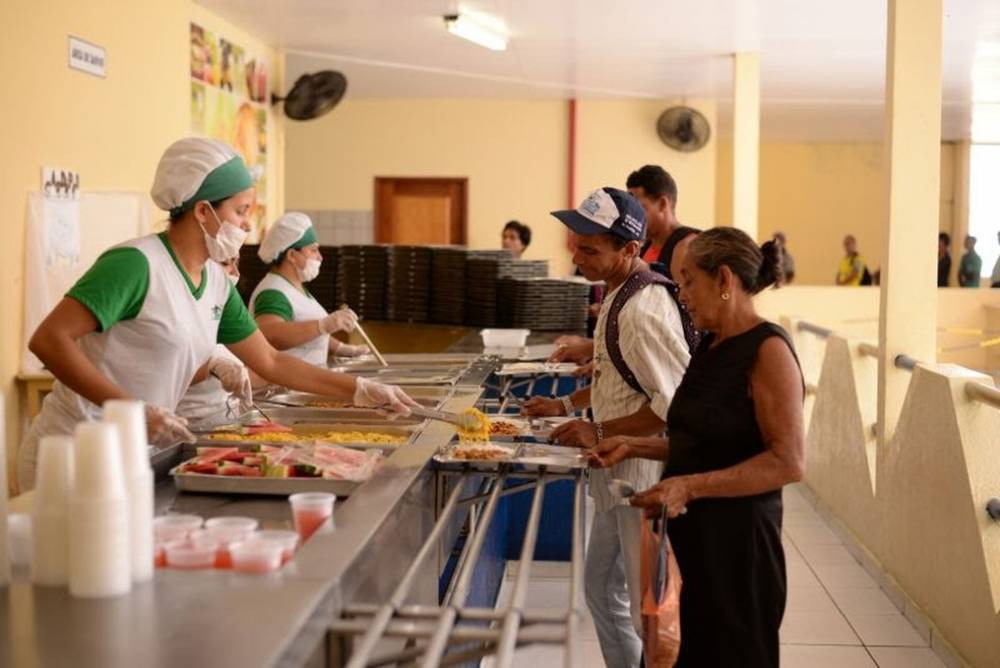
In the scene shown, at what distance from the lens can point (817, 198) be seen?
61.5 ft

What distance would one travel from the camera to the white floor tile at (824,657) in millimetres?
4172

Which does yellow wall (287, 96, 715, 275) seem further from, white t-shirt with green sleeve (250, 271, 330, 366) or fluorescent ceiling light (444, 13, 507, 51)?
white t-shirt with green sleeve (250, 271, 330, 366)

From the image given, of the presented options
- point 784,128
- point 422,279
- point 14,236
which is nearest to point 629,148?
point 784,128

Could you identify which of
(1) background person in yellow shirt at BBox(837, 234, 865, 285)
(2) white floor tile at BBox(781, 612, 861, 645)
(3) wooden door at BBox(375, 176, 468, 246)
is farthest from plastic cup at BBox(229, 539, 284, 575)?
(1) background person in yellow shirt at BBox(837, 234, 865, 285)

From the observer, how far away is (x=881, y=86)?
457 inches

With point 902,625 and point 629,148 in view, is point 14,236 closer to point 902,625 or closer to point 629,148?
point 902,625

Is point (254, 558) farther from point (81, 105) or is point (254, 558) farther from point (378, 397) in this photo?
point (81, 105)

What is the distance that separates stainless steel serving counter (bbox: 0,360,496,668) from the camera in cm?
142

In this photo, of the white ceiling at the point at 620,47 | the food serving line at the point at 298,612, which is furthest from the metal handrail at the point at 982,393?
the white ceiling at the point at 620,47

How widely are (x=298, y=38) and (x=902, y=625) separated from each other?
20.7ft

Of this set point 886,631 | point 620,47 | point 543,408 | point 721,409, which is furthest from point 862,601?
point 620,47

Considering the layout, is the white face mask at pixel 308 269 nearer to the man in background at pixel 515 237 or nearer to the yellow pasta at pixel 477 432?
the yellow pasta at pixel 477 432

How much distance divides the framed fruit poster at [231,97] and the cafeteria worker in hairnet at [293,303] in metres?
2.41

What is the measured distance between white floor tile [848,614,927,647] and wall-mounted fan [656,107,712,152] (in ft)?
26.6
